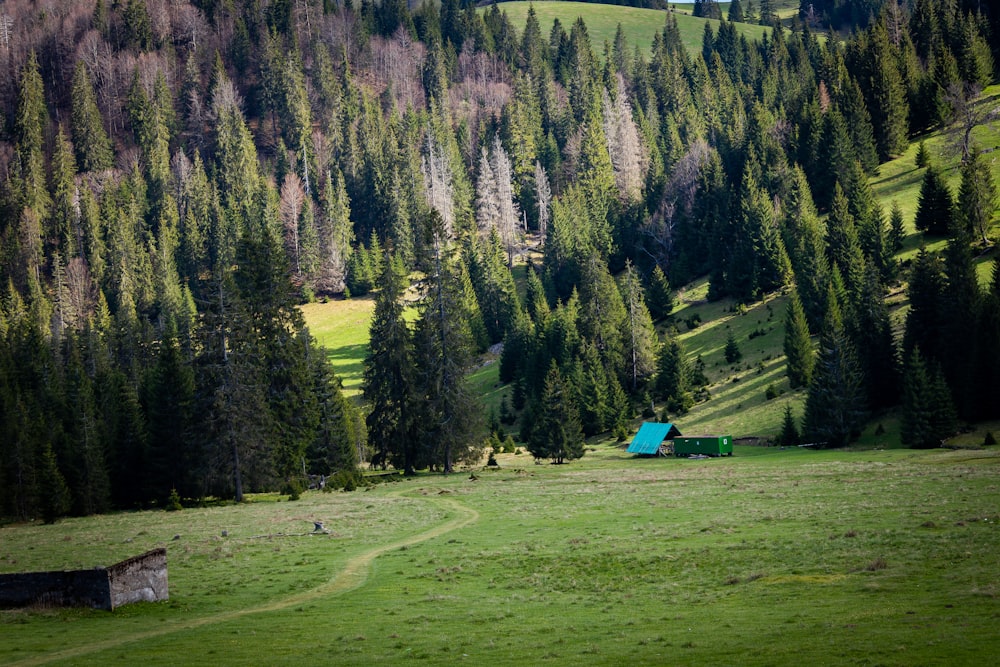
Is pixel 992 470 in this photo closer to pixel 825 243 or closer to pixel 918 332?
pixel 918 332

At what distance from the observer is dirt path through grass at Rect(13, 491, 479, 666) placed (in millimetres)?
23812

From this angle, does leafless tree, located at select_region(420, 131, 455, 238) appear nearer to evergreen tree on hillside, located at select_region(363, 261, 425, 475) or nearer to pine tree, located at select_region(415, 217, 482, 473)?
pine tree, located at select_region(415, 217, 482, 473)

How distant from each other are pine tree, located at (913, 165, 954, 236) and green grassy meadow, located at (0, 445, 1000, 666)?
6109 centimetres

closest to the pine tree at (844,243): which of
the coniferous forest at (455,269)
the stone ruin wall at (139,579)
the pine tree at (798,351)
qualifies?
the coniferous forest at (455,269)

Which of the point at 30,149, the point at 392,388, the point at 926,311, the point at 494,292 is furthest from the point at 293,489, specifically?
the point at 30,149

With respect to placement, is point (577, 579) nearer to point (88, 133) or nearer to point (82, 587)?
point (82, 587)

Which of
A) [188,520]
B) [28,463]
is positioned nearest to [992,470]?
[188,520]

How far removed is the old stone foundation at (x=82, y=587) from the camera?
28953 millimetres

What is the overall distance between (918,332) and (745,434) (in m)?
16.9

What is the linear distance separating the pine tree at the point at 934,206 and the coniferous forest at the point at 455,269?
434mm

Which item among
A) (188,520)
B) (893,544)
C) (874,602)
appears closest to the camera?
(874,602)

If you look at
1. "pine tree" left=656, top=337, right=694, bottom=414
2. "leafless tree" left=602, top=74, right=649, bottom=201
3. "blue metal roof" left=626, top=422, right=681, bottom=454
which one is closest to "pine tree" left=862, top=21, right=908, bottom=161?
"leafless tree" left=602, top=74, right=649, bottom=201

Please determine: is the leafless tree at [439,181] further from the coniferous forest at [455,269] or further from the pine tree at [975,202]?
the pine tree at [975,202]

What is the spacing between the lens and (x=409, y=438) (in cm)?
7881
